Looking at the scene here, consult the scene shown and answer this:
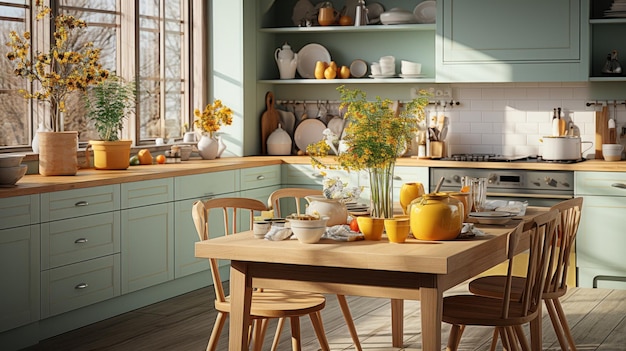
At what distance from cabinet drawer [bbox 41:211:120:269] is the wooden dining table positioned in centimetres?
166

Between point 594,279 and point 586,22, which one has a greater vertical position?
point 586,22

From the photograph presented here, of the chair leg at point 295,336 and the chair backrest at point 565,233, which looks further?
the chair backrest at point 565,233

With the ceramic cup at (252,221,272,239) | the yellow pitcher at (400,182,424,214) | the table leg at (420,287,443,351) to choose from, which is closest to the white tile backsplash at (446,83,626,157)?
the yellow pitcher at (400,182,424,214)

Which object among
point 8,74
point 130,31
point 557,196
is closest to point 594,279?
point 557,196

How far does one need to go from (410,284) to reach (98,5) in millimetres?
3929

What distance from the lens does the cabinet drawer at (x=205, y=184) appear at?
6.17m

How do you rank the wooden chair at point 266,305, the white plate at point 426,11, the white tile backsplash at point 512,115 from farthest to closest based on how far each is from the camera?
the white plate at point 426,11 → the white tile backsplash at point 512,115 → the wooden chair at point 266,305

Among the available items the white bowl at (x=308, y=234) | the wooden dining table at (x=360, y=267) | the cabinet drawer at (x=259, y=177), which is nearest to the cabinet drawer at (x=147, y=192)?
the cabinet drawer at (x=259, y=177)

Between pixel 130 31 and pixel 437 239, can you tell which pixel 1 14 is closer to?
pixel 130 31

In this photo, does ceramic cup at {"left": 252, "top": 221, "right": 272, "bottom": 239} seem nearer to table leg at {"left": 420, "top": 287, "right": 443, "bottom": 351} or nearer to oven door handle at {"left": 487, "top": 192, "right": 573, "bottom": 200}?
table leg at {"left": 420, "top": 287, "right": 443, "bottom": 351}

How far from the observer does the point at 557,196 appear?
6.46 m

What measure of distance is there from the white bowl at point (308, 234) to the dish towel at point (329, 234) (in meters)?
0.10

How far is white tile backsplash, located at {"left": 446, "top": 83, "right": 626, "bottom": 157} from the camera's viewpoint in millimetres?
7051

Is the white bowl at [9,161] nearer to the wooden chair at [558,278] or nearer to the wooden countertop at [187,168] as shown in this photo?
the wooden countertop at [187,168]
